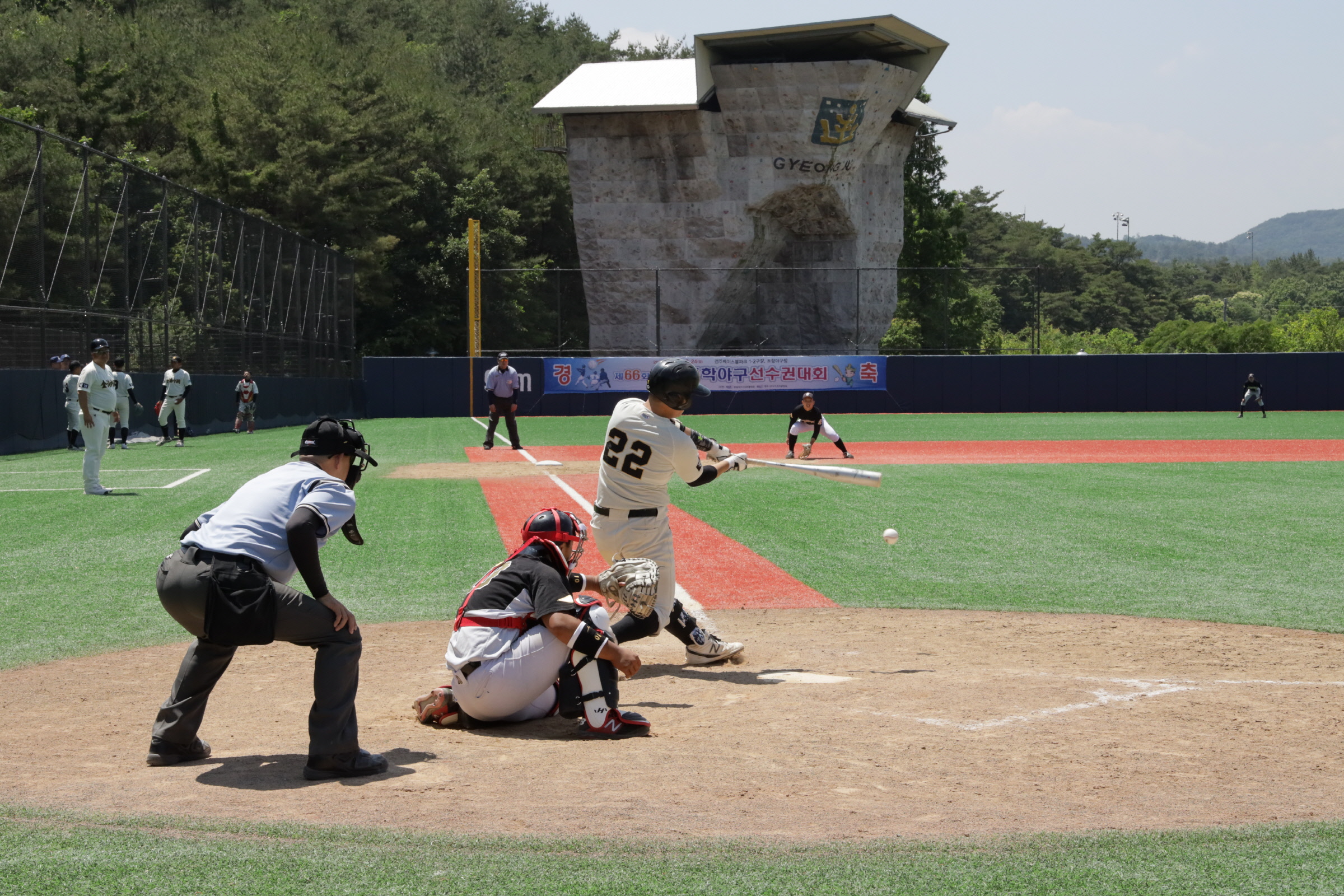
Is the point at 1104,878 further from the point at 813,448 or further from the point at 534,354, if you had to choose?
the point at 534,354

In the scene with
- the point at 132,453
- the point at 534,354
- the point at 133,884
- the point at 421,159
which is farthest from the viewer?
the point at 421,159

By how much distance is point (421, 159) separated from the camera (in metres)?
61.4

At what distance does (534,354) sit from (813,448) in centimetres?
2347

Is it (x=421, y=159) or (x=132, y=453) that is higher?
(x=421, y=159)

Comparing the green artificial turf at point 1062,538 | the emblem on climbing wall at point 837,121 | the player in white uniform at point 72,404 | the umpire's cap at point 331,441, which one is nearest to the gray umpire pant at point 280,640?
the umpire's cap at point 331,441

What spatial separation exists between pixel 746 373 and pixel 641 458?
39.9m

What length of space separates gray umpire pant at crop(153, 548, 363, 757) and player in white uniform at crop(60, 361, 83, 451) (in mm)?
17619

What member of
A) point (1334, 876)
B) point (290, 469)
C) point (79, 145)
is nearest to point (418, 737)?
point (290, 469)

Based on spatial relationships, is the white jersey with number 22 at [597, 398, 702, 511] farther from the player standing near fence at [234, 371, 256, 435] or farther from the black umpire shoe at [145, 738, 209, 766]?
the player standing near fence at [234, 371, 256, 435]

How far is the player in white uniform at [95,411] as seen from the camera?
621 inches

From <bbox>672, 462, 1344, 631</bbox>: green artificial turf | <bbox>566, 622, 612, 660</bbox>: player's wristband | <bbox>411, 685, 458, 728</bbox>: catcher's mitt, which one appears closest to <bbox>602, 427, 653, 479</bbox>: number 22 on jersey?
<bbox>566, 622, 612, 660</bbox>: player's wristband

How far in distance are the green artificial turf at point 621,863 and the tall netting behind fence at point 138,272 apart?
21.6m

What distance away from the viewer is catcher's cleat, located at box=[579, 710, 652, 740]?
5.82 meters

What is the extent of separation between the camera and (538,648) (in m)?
5.94
